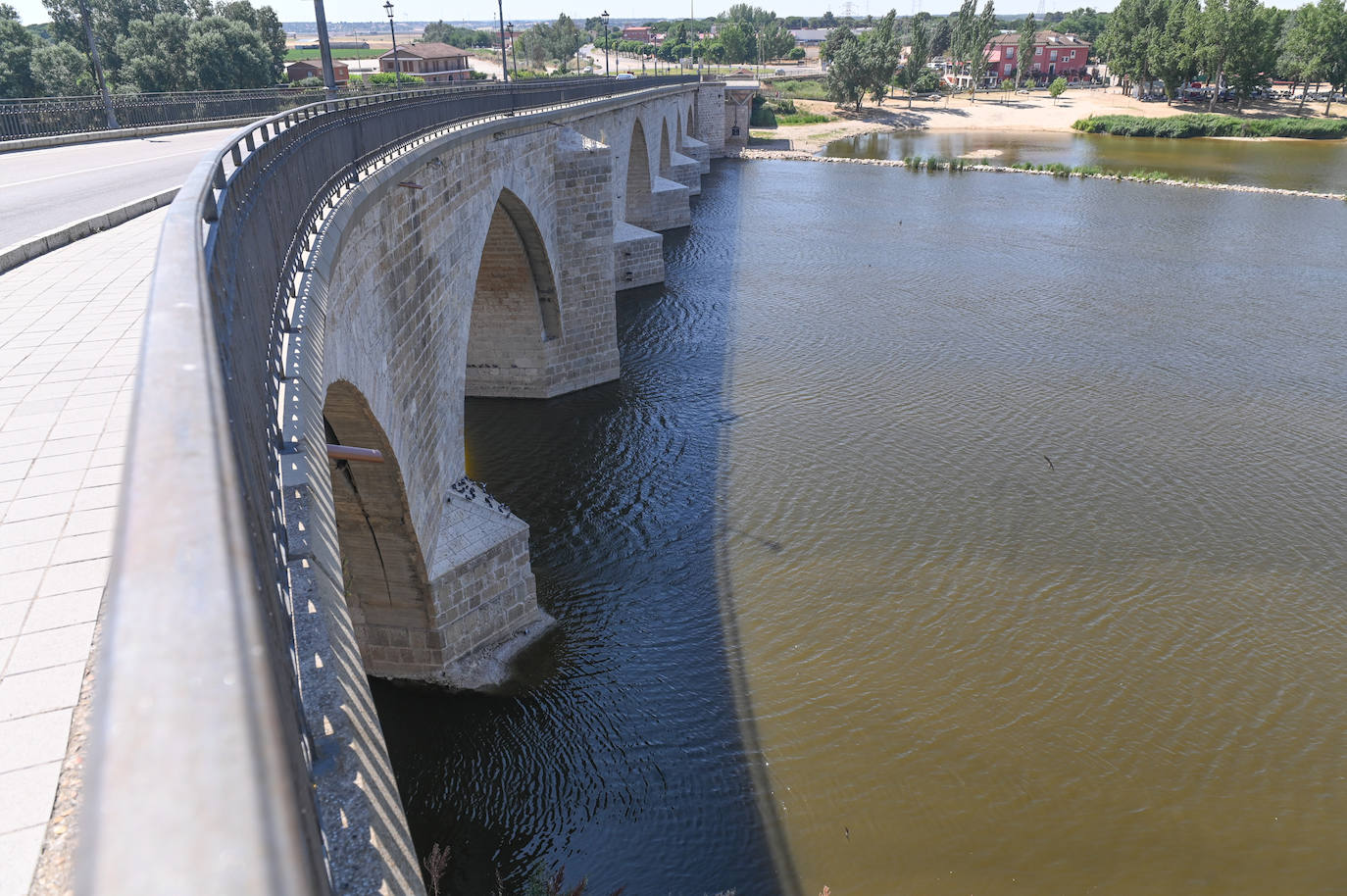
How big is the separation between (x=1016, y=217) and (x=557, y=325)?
26.5 m

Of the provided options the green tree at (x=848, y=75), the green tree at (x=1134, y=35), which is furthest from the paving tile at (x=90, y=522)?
the green tree at (x=1134, y=35)

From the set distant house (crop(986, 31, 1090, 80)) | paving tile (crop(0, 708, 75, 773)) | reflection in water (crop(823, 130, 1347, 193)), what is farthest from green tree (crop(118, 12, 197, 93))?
distant house (crop(986, 31, 1090, 80))

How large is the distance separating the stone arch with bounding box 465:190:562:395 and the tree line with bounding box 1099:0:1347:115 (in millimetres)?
74647

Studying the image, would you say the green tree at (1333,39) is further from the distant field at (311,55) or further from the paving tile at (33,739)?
the paving tile at (33,739)

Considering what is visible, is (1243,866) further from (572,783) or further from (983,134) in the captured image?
(983,134)

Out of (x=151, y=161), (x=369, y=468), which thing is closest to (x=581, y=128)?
(x=151, y=161)

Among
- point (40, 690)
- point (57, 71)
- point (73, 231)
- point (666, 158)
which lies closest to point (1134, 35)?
point (666, 158)

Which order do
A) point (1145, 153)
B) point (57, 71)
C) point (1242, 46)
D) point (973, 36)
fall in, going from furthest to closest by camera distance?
point (973, 36)
point (1242, 46)
point (1145, 153)
point (57, 71)

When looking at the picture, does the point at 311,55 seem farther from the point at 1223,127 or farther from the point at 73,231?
the point at 73,231

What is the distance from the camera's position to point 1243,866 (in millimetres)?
9453

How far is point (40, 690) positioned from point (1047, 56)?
127442 mm

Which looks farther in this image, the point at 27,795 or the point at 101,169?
the point at 101,169

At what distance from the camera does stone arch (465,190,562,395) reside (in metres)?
19.2

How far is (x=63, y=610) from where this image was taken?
3.65 m
